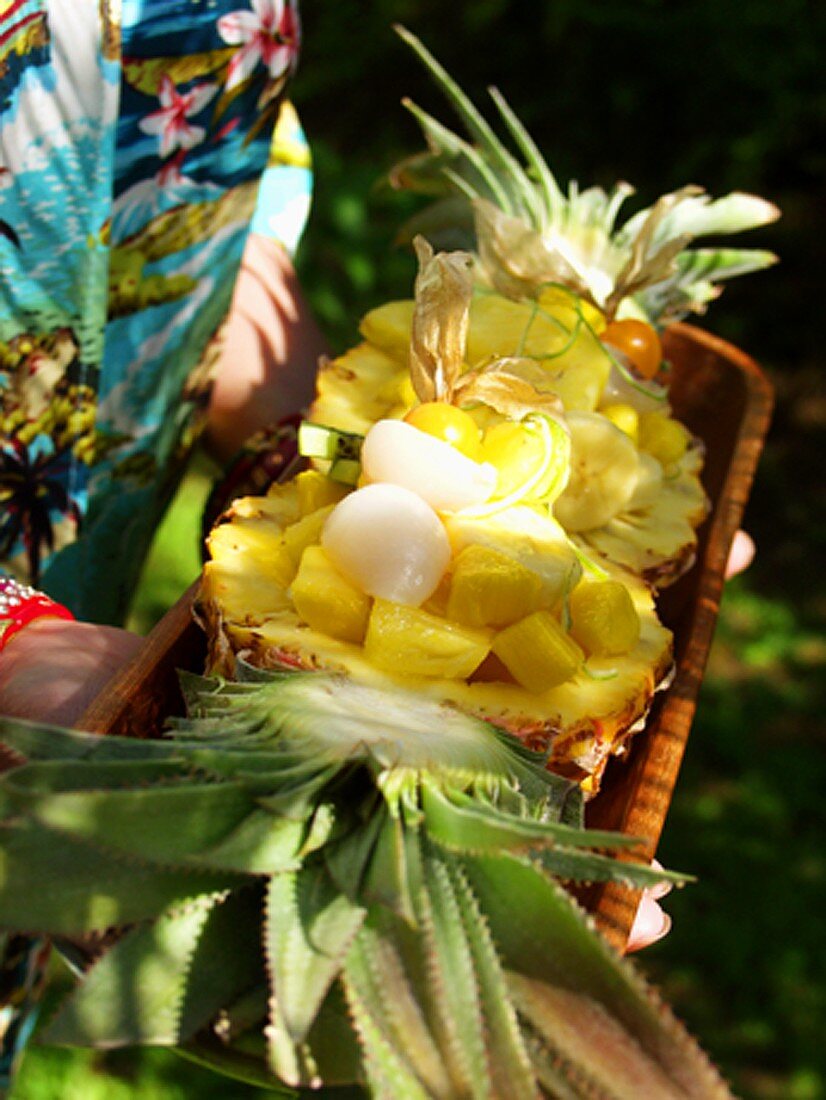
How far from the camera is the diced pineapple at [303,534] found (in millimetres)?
1358

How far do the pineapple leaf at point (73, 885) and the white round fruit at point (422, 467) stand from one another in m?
0.48

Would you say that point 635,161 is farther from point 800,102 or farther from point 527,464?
point 527,464

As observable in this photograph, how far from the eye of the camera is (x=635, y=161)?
454cm

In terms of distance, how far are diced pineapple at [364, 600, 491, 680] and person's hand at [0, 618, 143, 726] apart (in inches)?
10.6

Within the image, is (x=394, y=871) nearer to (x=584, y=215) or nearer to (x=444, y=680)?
(x=444, y=680)

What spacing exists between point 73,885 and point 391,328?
1.05 meters

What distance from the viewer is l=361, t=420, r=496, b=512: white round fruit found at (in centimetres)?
133

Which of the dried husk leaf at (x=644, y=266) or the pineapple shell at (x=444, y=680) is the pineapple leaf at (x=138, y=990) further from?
the dried husk leaf at (x=644, y=266)

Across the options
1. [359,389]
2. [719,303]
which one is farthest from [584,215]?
[719,303]

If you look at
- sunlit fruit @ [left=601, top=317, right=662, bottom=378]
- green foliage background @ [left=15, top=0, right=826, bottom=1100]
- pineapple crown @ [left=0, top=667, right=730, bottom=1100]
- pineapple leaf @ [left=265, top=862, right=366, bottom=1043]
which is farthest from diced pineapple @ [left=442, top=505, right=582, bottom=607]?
green foliage background @ [left=15, top=0, right=826, bottom=1100]

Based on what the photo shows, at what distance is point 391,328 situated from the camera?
1.82m

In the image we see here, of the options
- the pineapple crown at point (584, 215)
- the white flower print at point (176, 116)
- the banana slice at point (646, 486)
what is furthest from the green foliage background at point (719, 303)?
the banana slice at point (646, 486)

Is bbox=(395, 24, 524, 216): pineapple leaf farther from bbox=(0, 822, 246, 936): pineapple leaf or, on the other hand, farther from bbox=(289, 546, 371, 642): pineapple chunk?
bbox=(0, 822, 246, 936): pineapple leaf

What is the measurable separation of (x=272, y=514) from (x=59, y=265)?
1.34ft
